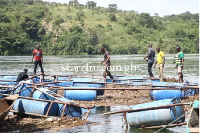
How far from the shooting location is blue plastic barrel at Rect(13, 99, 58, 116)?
1193cm

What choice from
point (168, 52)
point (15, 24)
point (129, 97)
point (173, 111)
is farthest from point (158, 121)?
point (15, 24)

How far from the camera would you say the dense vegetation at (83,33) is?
329 feet

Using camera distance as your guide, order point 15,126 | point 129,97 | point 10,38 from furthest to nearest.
A: point 10,38 < point 129,97 < point 15,126

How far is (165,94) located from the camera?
15.2 metres

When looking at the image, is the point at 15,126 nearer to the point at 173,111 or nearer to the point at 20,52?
the point at 173,111

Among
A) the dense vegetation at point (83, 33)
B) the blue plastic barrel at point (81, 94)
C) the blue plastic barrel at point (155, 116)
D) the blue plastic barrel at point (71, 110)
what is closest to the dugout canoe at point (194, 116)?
the blue plastic barrel at point (155, 116)

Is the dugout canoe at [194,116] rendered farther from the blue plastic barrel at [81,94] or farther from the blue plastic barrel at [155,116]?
the blue plastic barrel at [81,94]

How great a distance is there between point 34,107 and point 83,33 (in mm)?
98409

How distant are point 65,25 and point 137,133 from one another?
10491 centimetres

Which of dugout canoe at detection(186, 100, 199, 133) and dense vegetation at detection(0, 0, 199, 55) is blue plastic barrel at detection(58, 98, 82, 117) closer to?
dugout canoe at detection(186, 100, 199, 133)

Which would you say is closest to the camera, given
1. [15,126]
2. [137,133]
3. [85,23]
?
[137,133]

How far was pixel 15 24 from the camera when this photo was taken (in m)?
109

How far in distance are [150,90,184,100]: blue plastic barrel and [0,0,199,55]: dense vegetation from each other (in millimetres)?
83568

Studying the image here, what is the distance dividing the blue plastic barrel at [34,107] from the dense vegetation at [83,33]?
85.1 meters
